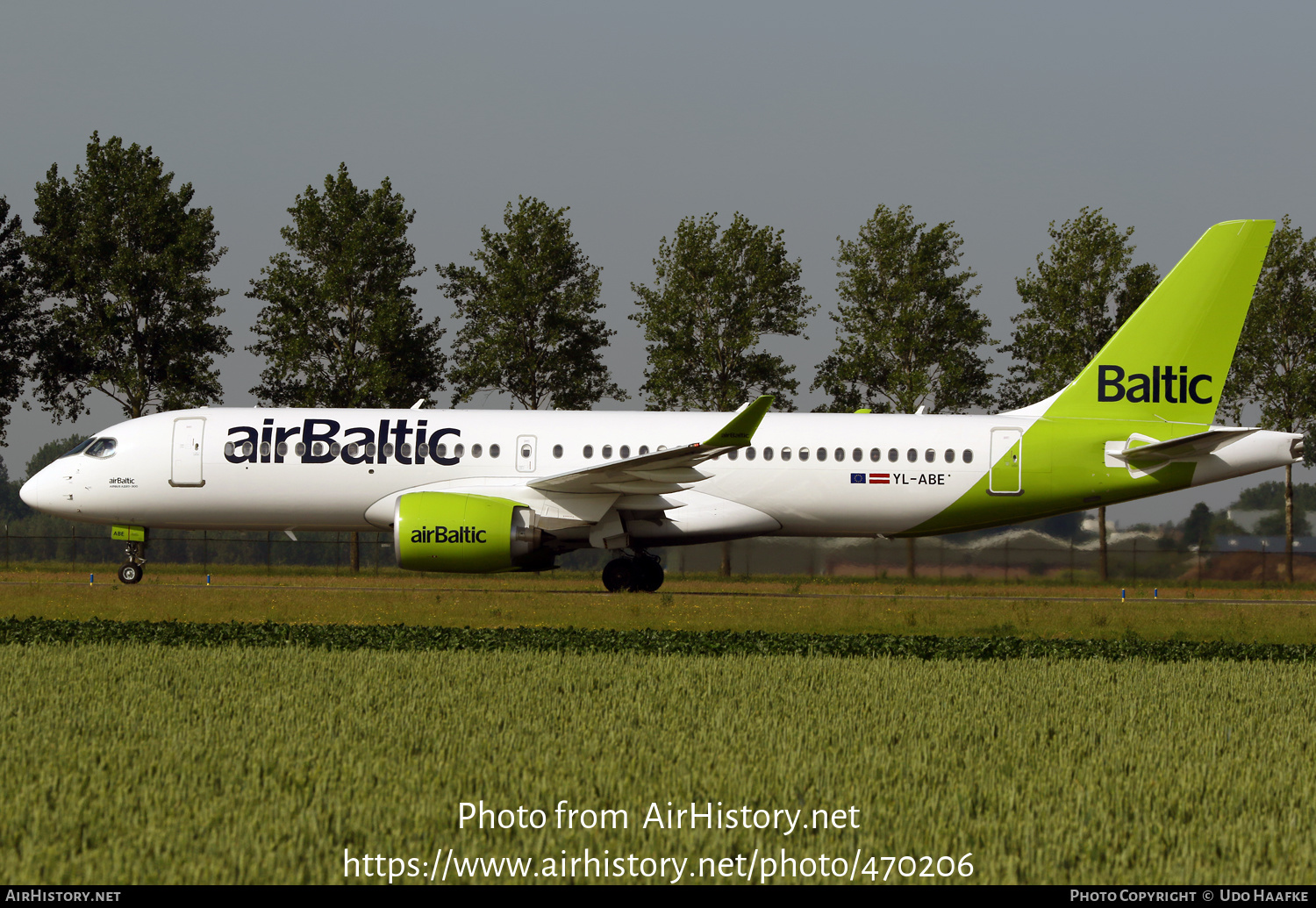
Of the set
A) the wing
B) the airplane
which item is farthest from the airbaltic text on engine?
the wing

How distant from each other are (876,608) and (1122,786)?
492 inches

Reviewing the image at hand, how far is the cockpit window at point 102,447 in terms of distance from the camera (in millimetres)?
23297

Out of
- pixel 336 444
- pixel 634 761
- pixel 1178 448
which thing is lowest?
pixel 634 761

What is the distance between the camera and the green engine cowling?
20.7 m

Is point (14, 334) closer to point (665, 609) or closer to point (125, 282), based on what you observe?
point (125, 282)

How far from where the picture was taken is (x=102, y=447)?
23.4m

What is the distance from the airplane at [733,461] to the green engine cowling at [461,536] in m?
1.08

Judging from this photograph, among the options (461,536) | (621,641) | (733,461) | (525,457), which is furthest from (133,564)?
(621,641)

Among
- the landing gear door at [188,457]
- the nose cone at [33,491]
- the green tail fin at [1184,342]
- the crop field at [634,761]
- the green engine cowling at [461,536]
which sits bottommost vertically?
the crop field at [634,761]

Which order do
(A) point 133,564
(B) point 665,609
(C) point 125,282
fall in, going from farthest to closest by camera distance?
(C) point 125,282
(A) point 133,564
(B) point 665,609

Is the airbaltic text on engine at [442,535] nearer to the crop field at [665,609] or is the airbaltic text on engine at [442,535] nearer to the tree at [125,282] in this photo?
the crop field at [665,609]

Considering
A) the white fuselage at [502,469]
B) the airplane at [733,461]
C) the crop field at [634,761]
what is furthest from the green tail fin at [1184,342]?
the crop field at [634,761]

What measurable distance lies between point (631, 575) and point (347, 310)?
18962mm

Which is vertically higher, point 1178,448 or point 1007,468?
point 1178,448
